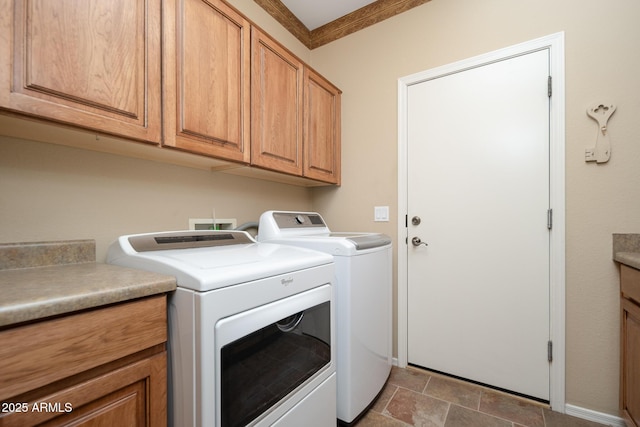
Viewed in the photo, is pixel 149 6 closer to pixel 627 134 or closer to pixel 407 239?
pixel 407 239

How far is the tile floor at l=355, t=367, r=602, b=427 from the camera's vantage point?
145 cm

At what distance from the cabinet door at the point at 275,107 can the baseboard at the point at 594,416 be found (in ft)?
6.76

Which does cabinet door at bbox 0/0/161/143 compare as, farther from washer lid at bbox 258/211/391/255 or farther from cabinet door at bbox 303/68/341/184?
cabinet door at bbox 303/68/341/184

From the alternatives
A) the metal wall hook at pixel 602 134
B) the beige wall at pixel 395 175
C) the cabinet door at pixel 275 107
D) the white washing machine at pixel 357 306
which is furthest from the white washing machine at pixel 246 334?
the metal wall hook at pixel 602 134

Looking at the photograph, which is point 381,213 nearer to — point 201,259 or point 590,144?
point 590,144

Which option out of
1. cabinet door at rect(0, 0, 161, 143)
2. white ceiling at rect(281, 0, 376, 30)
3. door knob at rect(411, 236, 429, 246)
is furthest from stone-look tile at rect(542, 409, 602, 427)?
white ceiling at rect(281, 0, 376, 30)

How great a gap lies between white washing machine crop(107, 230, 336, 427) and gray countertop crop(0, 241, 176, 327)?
0.27 ft

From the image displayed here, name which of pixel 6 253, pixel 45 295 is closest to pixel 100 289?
pixel 45 295

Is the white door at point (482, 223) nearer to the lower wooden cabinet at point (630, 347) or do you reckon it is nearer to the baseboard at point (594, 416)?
the baseboard at point (594, 416)

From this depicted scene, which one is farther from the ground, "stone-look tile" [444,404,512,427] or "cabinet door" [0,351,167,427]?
"cabinet door" [0,351,167,427]

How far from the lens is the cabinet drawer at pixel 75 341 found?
0.55 metres

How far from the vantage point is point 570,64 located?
152 cm

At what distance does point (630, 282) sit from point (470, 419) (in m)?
1.03

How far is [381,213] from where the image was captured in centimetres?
214
